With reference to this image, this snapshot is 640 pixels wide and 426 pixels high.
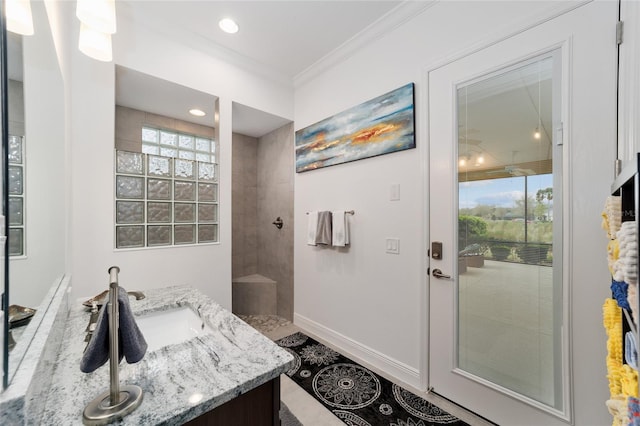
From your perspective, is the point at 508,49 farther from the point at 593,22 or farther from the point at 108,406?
the point at 108,406

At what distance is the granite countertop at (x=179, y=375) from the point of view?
2.02 ft

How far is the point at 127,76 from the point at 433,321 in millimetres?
2835

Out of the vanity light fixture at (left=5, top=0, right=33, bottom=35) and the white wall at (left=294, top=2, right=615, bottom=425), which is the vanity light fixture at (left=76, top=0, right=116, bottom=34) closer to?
the vanity light fixture at (left=5, top=0, right=33, bottom=35)

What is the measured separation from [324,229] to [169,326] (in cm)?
138

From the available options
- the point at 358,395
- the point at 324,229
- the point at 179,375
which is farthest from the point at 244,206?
the point at 179,375

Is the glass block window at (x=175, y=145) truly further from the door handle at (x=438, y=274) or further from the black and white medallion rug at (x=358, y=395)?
the door handle at (x=438, y=274)

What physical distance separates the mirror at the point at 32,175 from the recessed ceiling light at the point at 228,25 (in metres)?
1.24

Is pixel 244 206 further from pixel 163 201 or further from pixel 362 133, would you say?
pixel 362 133

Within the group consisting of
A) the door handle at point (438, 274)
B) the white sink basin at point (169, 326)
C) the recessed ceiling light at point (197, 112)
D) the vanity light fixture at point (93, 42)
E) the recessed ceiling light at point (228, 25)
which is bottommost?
the white sink basin at point (169, 326)

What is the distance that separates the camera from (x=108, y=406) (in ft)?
2.01

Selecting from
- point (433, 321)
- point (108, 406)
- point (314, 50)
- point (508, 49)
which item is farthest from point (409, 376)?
point (314, 50)

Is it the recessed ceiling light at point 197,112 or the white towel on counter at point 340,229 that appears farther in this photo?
the recessed ceiling light at point 197,112

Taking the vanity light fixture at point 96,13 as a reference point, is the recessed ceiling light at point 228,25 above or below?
above

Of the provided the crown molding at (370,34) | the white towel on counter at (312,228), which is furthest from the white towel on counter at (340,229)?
the crown molding at (370,34)
